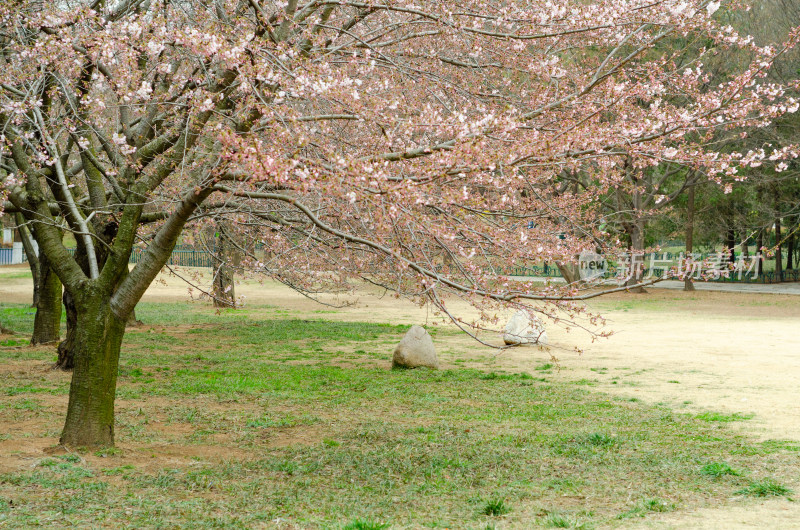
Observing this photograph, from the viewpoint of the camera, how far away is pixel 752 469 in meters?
6.72

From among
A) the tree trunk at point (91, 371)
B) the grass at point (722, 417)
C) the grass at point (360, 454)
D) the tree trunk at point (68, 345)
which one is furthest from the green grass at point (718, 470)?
the tree trunk at point (68, 345)

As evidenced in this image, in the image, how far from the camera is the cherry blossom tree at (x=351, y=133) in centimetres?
543

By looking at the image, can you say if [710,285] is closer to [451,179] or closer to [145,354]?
[145,354]

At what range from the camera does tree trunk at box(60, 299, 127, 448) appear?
6.93m

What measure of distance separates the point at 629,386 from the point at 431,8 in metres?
6.80

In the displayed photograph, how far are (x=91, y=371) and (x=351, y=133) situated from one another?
4.68 meters

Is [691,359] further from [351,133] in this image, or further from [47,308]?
[47,308]

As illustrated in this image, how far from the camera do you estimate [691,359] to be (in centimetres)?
1459

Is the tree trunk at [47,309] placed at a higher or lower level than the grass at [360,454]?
higher

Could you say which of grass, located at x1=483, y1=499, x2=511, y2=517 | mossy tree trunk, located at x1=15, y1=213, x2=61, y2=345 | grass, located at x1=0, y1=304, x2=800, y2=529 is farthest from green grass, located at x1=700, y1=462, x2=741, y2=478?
mossy tree trunk, located at x1=15, y1=213, x2=61, y2=345

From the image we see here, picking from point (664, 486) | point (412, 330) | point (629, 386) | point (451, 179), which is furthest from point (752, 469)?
point (412, 330)

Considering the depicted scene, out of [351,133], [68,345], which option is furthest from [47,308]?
[351,133]

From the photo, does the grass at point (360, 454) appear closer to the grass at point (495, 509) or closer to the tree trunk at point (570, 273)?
the grass at point (495, 509)

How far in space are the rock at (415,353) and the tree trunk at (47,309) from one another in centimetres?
692
